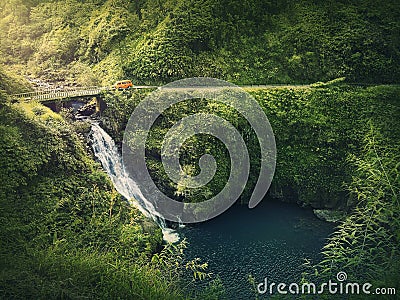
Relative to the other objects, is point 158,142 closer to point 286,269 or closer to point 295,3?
point 286,269

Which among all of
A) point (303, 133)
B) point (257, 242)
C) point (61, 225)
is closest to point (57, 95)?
point (61, 225)

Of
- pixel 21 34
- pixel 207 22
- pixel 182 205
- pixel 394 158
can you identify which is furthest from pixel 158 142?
pixel 21 34

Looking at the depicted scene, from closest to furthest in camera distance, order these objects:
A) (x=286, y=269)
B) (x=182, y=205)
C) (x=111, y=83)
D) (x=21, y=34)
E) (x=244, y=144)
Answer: (x=286, y=269)
(x=182, y=205)
(x=244, y=144)
(x=111, y=83)
(x=21, y=34)

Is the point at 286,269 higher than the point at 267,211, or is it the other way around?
the point at 267,211

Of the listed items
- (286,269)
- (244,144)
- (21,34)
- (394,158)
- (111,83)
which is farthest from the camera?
(21,34)

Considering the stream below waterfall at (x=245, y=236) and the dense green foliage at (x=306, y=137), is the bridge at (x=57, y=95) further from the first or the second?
the stream below waterfall at (x=245, y=236)

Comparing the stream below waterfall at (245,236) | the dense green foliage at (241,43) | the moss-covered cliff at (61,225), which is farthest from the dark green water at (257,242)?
the dense green foliage at (241,43)

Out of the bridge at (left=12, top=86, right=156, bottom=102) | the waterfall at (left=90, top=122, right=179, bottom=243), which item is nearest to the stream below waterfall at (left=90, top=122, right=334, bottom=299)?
the waterfall at (left=90, top=122, right=179, bottom=243)
